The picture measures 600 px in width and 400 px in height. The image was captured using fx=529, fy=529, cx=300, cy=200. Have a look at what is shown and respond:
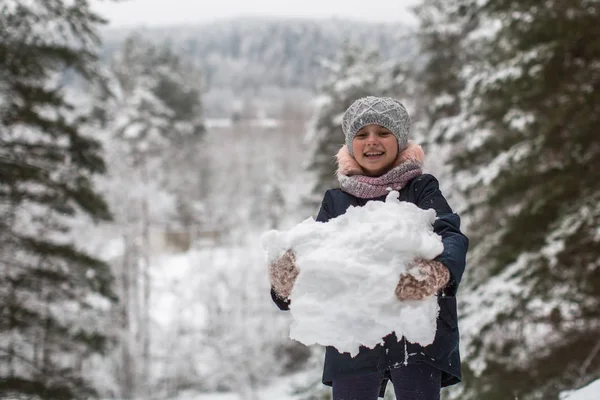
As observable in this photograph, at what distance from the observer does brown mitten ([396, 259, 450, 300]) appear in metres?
1.93

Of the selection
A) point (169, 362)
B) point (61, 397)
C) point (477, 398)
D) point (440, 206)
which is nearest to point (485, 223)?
point (477, 398)

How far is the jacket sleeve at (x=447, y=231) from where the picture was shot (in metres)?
1.99

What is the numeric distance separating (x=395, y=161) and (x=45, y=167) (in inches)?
237

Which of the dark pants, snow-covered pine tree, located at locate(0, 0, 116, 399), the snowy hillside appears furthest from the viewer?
the snowy hillside

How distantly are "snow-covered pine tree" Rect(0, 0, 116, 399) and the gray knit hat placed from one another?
520 centimetres

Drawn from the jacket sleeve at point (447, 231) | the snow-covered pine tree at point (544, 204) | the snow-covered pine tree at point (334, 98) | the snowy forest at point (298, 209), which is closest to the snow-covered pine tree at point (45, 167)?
the snowy forest at point (298, 209)

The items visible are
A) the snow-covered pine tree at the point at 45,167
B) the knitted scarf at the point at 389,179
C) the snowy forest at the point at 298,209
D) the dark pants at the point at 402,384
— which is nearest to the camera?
the dark pants at the point at 402,384

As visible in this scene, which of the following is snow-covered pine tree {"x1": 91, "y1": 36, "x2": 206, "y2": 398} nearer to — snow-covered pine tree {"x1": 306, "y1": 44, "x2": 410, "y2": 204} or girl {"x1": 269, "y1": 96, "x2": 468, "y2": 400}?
snow-covered pine tree {"x1": 306, "y1": 44, "x2": 410, "y2": 204}

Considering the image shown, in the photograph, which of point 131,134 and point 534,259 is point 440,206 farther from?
point 131,134

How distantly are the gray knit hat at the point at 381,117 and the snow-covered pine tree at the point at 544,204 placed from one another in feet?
11.5

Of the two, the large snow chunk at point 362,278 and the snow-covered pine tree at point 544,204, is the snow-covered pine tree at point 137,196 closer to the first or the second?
the snow-covered pine tree at point 544,204

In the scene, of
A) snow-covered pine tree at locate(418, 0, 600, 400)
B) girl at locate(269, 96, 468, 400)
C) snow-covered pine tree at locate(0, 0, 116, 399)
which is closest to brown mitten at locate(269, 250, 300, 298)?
girl at locate(269, 96, 468, 400)

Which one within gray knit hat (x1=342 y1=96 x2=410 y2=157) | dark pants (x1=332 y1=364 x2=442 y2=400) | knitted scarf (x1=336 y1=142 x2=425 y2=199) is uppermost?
gray knit hat (x1=342 y1=96 x2=410 y2=157)

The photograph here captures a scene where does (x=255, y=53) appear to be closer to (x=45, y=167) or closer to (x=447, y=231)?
(x=45, y=167)
